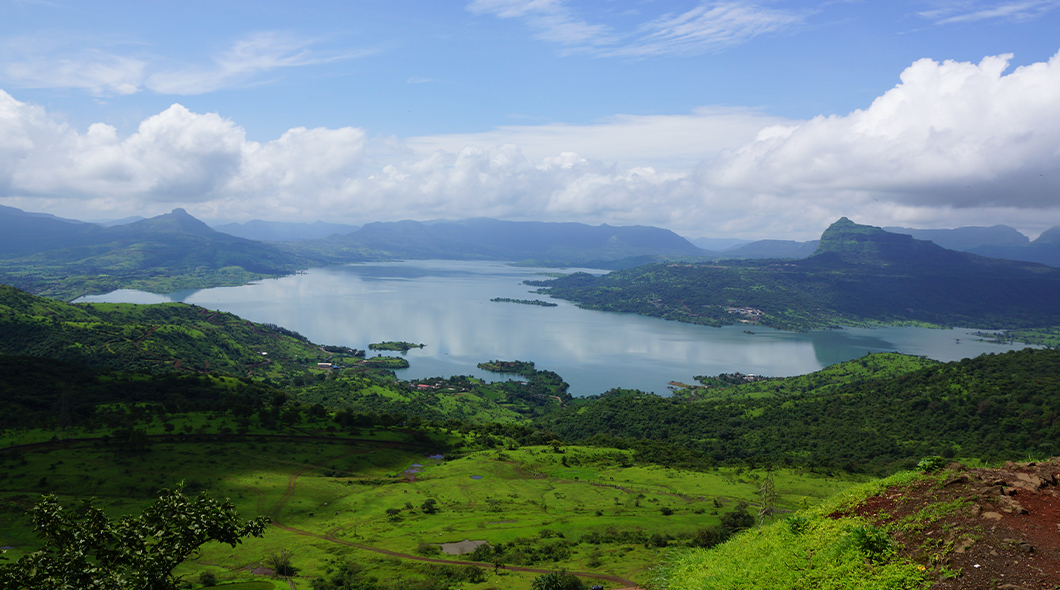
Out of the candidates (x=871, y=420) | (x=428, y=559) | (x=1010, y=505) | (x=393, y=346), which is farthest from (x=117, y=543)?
(x=393, y=346)

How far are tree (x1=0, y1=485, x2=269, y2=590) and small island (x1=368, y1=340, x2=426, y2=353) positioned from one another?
134 m

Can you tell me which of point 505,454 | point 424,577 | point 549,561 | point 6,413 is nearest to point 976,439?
point 505,454

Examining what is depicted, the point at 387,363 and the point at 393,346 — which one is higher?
the point at 393,346

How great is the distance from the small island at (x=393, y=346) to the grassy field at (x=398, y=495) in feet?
266

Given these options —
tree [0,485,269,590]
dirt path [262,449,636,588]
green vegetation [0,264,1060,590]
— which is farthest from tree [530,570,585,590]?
tree [0,485,269,590]

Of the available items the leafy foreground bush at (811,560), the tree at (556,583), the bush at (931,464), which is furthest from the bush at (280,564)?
the bush at (931,464)

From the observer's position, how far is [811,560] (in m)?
8.44

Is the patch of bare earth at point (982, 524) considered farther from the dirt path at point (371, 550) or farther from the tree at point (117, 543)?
→ the dirt path at point (371, 550)

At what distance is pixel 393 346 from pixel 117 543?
451 feet

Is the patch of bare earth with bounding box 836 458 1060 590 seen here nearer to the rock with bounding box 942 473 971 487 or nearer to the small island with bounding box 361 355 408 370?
the rock with bounding box 942 473 971 487

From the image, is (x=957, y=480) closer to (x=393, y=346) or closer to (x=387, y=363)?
(x=387, y=363)

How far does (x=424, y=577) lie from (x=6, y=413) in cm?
6197

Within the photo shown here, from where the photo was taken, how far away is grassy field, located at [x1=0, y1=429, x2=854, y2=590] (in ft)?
98.5

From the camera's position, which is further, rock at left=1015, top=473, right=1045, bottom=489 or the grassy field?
the grassy field
